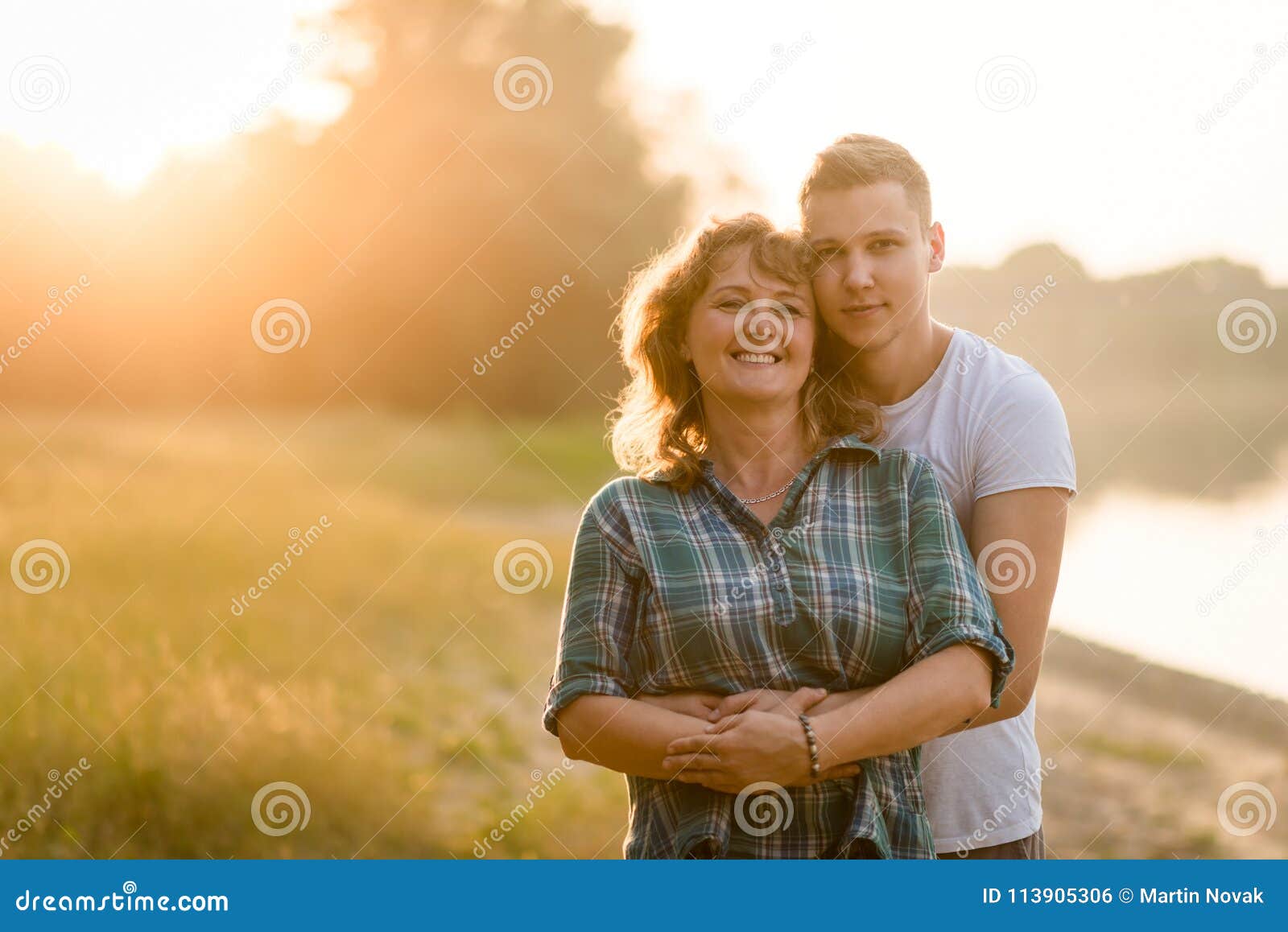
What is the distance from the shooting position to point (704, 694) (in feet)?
6.93

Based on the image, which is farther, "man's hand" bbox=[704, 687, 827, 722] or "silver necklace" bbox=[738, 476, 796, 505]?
"silver necklace" bbox=[738, 476, 796, 505]

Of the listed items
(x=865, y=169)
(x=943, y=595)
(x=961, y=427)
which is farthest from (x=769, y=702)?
(x=865, y=169)

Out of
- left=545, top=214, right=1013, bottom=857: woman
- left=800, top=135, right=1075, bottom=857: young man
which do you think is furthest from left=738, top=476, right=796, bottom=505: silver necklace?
left=800, top=135, right=1075, bottom=857: young man

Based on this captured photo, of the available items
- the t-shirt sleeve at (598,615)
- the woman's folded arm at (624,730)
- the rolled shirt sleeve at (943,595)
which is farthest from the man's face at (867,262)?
the woman's folded arm at (624,730)

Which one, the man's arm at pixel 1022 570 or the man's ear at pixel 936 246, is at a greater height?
the man's ear at pixel 936 246

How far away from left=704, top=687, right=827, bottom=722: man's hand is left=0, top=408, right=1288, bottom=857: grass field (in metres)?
3.37

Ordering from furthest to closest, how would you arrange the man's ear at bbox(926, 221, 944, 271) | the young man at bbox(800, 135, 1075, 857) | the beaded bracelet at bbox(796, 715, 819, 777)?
the man's ear at bbox(926, 221, 944, 271)
the young man at bbox(800, 135, 1075, 857)
the beaded bracelet at bbox(796, 715, 819, 777)

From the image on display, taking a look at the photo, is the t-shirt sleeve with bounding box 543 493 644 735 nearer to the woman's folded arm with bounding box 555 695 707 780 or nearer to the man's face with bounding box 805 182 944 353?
the woman's folded arm with bounding box 555 695 707 780

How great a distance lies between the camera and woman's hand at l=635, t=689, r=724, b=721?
208 centimetres

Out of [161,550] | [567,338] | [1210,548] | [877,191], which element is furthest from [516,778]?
[567,338]

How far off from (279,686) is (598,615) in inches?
164

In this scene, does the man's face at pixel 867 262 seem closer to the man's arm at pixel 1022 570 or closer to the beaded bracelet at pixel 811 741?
the man's arm at pixel 1022 570

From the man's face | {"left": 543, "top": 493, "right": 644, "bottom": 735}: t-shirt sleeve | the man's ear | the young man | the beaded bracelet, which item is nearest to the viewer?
the beaded bracelet

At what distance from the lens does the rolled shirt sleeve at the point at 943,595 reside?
2.04 meters
